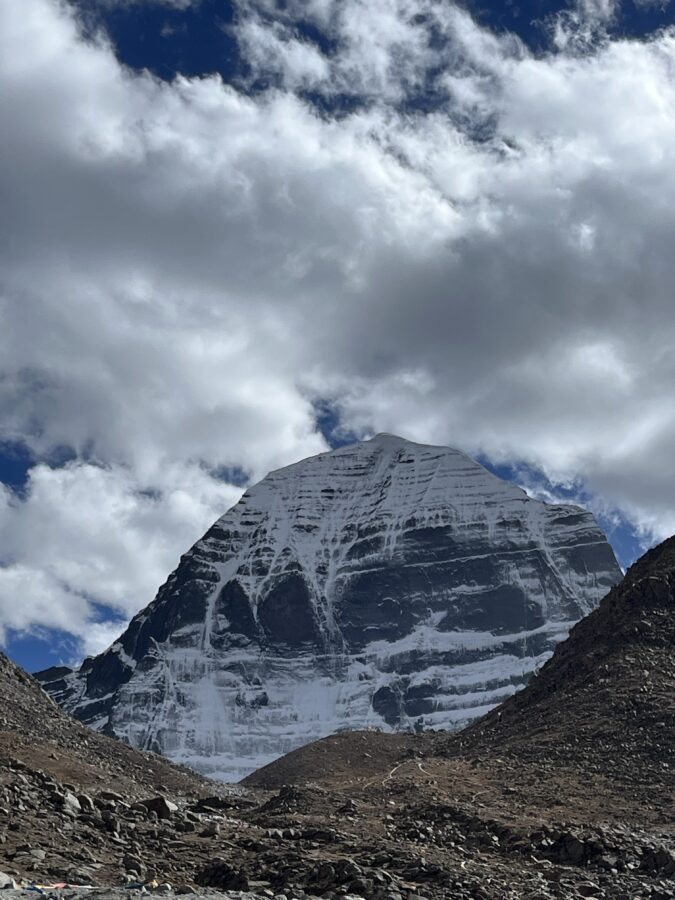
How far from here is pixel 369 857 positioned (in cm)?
3678

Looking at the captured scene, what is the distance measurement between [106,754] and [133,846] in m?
45.7

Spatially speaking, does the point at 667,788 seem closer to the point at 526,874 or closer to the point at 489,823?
the point at 489,823

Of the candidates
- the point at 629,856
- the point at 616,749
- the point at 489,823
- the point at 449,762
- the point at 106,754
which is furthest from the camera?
the point at 106,754

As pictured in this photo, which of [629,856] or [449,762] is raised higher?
[449,762]

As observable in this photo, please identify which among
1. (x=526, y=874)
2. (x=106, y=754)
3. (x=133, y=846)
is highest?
(x=106, y=754)

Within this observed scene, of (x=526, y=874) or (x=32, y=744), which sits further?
(x=32, y=744)

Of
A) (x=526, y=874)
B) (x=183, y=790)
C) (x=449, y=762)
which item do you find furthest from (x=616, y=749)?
(x=183, y=790)

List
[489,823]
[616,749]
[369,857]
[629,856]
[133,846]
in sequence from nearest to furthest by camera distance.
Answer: [133,846] → [369,857] → [629,856] → [489,823] → [616,749]

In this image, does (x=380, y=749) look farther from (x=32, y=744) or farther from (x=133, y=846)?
(x=133, y=846)

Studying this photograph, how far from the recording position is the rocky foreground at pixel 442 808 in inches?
1319

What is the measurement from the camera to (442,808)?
159 ft

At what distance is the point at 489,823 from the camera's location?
45906 millimetres

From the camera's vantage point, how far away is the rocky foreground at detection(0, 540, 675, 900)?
33500 millimetres

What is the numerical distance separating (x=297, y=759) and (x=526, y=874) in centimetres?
7204
